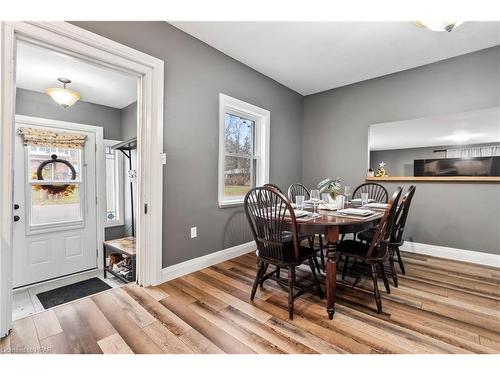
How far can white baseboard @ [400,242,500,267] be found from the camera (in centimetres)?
280

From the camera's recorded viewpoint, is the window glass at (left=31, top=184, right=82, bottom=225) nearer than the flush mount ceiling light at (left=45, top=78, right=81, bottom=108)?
No

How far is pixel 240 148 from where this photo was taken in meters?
3.41

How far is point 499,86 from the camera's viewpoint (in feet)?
9.00

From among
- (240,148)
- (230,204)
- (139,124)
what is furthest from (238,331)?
(240,148)

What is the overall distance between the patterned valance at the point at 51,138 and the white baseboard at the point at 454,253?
501 centimetres

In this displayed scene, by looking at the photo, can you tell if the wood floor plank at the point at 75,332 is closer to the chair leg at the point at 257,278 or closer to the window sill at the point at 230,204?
the chair leg at the point at 257,278

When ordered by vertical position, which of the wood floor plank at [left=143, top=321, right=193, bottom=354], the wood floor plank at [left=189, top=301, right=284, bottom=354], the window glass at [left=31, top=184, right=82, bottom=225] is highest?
the window glass at [left=31, top=184, right=82, bottom=225]

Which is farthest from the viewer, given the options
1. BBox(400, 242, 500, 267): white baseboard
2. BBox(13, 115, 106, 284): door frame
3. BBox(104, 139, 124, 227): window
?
BBox(104, 139, 124, 227): window

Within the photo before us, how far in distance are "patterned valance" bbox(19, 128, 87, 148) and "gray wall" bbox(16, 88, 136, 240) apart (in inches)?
9.0

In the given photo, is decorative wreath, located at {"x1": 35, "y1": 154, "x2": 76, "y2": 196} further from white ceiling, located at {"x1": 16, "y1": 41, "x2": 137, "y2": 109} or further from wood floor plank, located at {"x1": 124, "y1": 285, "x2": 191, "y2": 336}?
wood floor plank, located at {"x1": 124, "y1": 285, "x2": 191, "y2": 336}

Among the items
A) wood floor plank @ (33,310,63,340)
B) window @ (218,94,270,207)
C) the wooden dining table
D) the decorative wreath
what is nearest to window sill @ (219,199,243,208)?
window @ (218,94,270,207)
